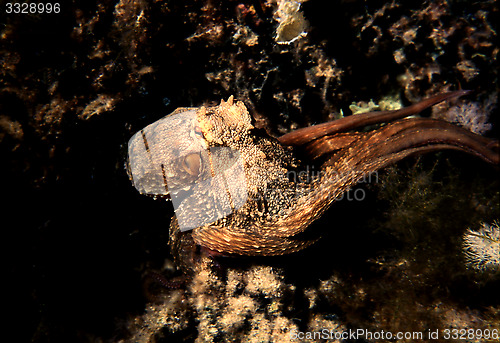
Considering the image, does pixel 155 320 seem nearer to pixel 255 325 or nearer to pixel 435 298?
pixel 255 325

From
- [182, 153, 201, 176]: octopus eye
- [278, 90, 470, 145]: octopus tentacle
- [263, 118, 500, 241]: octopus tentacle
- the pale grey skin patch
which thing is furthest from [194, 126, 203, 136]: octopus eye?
[263, 118, 500, 241]: octopus tentacle

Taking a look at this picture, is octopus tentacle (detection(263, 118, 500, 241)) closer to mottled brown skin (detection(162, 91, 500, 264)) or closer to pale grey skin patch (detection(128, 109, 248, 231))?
mottled brown skin (detection(162, 91, 500, 264))

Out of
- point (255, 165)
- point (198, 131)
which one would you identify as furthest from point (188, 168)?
point (255, 165)

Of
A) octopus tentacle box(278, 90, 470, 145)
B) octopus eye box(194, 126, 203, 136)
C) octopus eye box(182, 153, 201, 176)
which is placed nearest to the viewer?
octopus eye box(194, 126, 203, 136)

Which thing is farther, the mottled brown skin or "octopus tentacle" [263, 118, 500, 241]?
"octopus tentacle" [263, 118, 500, 241]

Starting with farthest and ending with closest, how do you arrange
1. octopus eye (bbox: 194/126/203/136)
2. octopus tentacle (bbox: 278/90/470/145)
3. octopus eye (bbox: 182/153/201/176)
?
octopus tentacle (bbox: 278/90/470/145), octopus eye (bbox: 182/153/201/176), octopus eye (bbox: 194/126/203/136)

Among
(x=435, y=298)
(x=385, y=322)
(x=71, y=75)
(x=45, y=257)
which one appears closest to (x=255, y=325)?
(x=385, y=322)

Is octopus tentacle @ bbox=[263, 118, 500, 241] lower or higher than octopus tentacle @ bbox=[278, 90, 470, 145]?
lower

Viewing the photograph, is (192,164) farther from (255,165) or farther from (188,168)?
(255,165)
